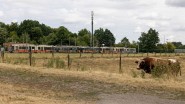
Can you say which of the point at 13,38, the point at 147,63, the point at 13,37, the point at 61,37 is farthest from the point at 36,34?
the point at 147,63

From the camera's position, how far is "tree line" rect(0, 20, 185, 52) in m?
150

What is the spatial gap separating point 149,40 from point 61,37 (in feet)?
109

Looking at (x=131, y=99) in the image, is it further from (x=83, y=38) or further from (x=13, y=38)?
(x=83, y=38)

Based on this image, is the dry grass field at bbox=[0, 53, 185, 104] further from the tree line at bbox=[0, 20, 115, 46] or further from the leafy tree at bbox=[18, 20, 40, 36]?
the leafy tree at bbox=[18, 20, 40, 36]

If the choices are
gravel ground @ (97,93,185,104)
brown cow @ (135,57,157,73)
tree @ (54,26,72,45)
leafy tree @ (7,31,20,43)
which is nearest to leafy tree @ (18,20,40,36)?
leafy tree @ (7,31,20,43)

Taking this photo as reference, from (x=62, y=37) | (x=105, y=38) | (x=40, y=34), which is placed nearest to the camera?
(x=62, y=37)

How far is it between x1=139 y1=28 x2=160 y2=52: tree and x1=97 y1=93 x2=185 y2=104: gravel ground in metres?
135

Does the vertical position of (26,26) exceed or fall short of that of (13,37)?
it exceeds it

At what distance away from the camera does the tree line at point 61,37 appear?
150 m

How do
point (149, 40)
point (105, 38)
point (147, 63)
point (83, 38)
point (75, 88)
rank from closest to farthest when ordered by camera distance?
point (75, 88), point (147, 63), point (149, 40), point (83, 38), point (105, 38)

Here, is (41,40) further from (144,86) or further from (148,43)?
(144,86)

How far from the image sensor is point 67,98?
44.0ft

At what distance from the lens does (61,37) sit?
495ft

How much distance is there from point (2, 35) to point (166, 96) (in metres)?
132
